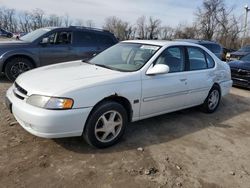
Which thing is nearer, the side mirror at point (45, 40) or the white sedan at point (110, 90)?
the white sedan at point (110, 90)

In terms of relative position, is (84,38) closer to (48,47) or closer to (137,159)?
(48,47)

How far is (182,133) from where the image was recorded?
461 cm

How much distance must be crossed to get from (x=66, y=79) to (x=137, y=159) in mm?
1454

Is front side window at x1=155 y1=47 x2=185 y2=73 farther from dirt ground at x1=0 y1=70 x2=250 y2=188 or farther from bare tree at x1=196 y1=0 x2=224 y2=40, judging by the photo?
bare tree at x1=196 y1=0 x2=224 y2=40

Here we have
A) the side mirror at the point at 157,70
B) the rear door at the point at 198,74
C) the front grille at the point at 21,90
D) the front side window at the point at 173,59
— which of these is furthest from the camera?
the rear door at the point at 198,74

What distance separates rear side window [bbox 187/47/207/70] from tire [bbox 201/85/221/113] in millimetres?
644

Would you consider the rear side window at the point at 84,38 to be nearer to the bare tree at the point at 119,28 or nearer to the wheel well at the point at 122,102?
the wheel well at the point at 122,102

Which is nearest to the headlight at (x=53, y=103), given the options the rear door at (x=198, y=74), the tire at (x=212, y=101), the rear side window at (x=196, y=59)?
the rear door at (x=198, y=74)

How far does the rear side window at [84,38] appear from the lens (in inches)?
325

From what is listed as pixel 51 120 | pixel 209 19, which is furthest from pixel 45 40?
pixel 209 19

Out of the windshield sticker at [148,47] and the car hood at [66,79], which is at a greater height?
the windshield sticker at [148,47]

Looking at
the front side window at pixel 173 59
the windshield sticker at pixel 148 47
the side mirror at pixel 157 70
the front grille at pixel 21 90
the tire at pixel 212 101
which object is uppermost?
the windshield sticker at pixel 148 47

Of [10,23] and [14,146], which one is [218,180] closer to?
[14,146]

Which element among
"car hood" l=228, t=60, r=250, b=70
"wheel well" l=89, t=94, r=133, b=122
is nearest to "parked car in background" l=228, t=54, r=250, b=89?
"car hood" l=228, t=60, r=250, b=70
